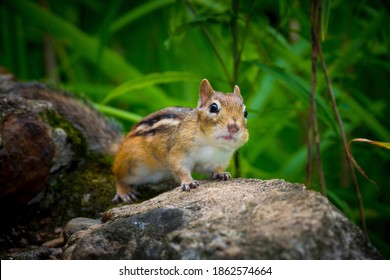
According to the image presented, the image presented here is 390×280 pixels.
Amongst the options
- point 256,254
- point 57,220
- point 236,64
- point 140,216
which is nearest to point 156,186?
point 57,220

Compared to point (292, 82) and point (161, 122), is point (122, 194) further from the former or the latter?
point (292, 82)

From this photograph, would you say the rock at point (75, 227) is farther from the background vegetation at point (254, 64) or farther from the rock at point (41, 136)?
the background vegetation at point (254, 64)

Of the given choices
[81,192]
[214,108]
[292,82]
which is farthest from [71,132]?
[292,82]

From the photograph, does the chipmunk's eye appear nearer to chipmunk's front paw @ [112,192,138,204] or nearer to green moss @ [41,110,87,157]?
chipmunk's front paw @ [112,192,138,204]

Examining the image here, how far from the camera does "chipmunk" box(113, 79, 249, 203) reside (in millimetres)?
2947

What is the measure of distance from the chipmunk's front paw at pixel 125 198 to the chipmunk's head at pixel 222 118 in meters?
0.73

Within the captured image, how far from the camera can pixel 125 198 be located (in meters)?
3.54

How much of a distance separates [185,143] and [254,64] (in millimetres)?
655

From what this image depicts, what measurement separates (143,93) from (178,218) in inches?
94.1

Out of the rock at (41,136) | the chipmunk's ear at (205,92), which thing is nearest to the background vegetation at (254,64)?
the rock at (41,136)

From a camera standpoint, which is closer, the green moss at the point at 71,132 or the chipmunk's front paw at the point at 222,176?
the chipmunk's front paw at the point at 222,176

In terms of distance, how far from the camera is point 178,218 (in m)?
2.42

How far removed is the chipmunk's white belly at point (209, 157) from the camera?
3135 mm
